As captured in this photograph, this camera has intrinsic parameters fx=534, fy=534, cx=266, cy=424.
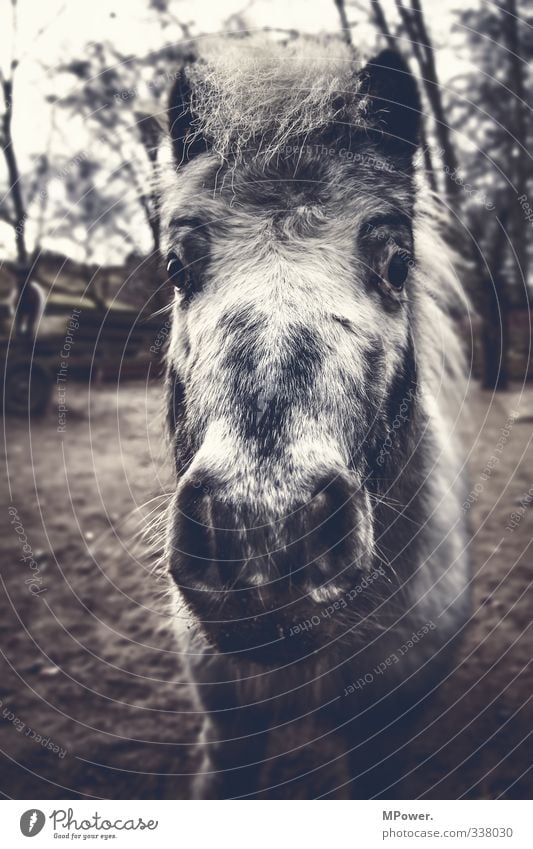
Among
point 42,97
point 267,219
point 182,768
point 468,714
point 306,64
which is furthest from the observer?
point 468,714

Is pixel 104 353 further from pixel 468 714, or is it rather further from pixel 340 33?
pixel 468 714

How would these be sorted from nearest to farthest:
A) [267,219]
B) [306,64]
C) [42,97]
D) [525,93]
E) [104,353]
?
[267,219] → [306,64] → [42,97] → [525,93] → [104,353]

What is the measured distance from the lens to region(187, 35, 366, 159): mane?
896 millimetres

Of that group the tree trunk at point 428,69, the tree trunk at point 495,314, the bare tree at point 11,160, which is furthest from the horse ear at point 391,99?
the bare tree at point 11,160

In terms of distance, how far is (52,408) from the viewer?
284 cm

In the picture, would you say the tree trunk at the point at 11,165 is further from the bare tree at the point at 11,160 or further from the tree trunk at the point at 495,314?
the tree trunk at the point at 495,314

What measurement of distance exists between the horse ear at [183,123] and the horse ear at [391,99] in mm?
298

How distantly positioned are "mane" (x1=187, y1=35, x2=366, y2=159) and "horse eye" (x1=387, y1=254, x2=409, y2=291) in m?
0.24

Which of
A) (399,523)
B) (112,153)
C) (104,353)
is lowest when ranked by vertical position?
(399,523)

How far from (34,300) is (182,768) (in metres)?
1.40

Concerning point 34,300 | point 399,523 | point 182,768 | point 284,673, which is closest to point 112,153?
point 34,300
